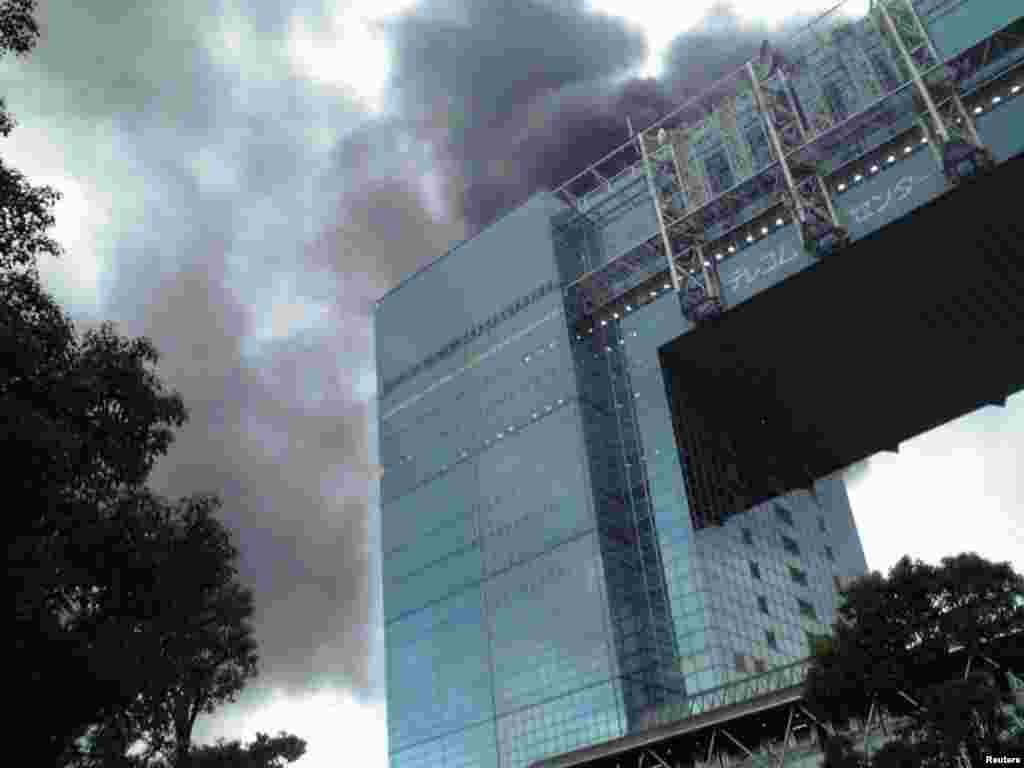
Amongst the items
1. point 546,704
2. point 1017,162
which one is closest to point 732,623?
point 546,704

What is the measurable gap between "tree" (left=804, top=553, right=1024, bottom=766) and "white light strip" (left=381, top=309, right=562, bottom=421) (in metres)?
73.3

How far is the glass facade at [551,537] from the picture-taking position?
264ft

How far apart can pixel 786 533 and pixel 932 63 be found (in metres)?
47.5

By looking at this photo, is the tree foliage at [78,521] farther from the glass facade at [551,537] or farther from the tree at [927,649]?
the glass facade at [551,537]

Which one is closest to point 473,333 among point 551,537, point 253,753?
point 551,537

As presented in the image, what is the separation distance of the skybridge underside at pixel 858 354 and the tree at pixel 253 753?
57227 mm

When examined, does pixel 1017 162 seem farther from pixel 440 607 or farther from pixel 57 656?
pixel 57 656

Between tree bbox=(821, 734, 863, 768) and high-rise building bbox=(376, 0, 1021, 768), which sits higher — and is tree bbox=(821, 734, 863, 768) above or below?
below

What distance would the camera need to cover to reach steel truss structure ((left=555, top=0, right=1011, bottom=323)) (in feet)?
248

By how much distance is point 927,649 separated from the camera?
25172mm

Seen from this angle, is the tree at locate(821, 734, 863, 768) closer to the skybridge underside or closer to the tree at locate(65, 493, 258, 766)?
the tree at locate(65, 493, 258, 766)

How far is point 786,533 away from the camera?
320 feet

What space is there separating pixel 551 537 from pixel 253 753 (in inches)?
2297

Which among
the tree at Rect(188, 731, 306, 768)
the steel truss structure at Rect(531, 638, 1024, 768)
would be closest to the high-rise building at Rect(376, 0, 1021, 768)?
the steel truss structure at Rect(531, 638, 1024, 768)
